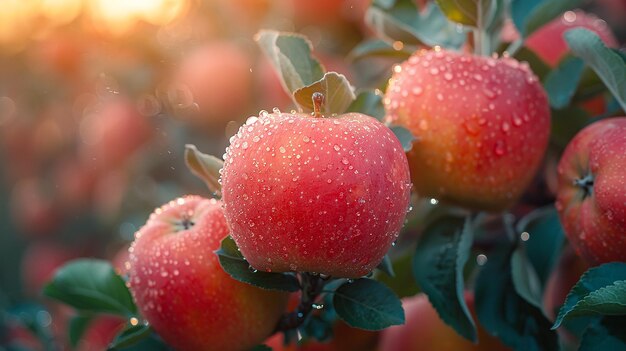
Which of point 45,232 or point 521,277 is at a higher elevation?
point 521,277

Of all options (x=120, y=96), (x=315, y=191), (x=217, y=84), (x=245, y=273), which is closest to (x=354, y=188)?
(x=315, y=191)

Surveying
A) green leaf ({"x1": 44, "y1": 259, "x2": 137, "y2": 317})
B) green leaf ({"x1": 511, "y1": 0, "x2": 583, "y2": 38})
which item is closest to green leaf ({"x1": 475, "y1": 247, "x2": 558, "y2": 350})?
green leaf ({"x1": 511, "y1": 0, "x2": 583, "y2": 38})

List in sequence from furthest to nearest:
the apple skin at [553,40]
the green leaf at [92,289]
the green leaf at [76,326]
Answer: the green leaf at [76,326] → the apple skin at [553,40] → the green leaf at [92,289]

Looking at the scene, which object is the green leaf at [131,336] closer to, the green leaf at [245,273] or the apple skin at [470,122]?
the green leaf at [245,273]

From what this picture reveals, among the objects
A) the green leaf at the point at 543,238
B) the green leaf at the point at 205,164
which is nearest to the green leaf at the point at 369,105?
the green leaf at the point at 205,164

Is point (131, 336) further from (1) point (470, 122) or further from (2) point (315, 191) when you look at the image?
(1) point (470, 122)

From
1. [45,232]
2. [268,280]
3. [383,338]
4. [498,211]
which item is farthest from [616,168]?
[45,232]

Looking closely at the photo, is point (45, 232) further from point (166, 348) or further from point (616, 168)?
point (616, 168)
